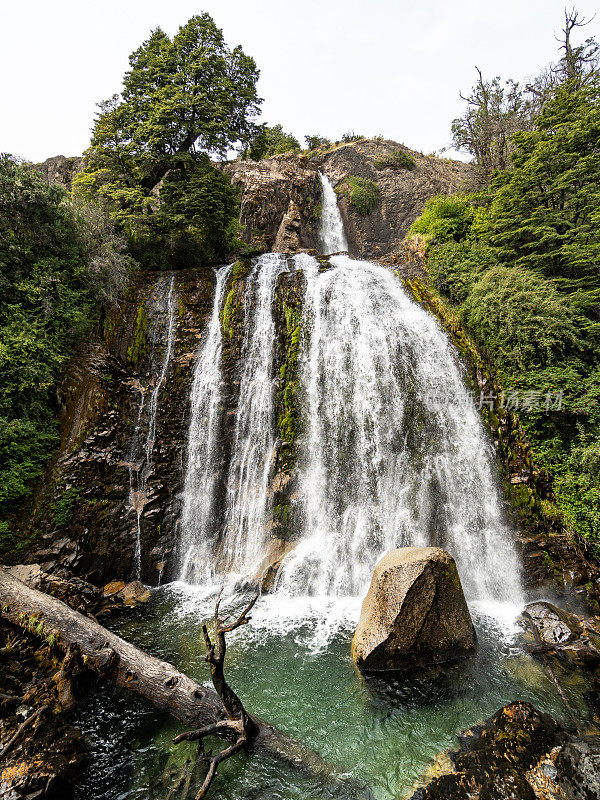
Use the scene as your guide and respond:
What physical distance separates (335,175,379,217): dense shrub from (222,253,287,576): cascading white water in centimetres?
1267

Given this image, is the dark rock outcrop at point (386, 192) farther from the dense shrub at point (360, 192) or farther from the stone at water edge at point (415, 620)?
the stone at water edge at point (415, 620)

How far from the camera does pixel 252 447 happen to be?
9.85m

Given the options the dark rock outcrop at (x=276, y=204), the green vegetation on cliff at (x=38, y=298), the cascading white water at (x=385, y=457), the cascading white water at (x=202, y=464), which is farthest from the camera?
the dark rock outcrop at (x=276, y=204)

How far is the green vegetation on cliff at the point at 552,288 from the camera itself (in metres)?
7.86

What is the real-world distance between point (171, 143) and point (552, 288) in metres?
14.4

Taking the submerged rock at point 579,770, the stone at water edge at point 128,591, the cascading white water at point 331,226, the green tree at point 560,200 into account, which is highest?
the cascading white water at point 331,226

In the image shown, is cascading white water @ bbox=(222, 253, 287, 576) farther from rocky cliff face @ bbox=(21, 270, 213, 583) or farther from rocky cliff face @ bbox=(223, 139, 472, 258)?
rocky cliff face @ bbox=(223, 139, 472, 258)

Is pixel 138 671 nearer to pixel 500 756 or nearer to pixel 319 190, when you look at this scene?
pixel 500 756

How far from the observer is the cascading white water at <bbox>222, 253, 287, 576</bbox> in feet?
29.2

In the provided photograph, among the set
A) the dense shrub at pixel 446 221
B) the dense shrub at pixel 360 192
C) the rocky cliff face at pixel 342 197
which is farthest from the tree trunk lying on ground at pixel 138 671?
the dense shrub at pixel 360 192

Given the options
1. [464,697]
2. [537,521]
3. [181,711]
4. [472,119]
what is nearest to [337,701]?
[464,697]

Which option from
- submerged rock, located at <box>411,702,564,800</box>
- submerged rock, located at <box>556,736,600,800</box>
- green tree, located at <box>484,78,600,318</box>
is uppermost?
green tree, located at <box>484,78,600,318</box>

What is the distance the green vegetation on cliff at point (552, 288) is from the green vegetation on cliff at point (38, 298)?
11.1 meters

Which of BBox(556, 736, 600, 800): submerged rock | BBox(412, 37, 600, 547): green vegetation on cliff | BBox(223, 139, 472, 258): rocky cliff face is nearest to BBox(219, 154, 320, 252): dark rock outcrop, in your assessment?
BBox(223, 139, 472, 258): rocky cliff face
